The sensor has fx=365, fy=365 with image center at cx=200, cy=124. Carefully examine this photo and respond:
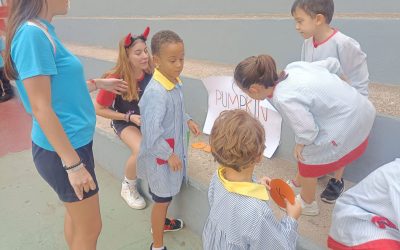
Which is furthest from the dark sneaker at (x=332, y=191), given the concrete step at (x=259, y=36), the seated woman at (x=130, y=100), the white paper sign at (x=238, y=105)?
the seated woman at (x=130, y=100)

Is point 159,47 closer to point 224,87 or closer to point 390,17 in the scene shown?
point 224,87

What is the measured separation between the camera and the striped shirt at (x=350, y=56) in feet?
6.39

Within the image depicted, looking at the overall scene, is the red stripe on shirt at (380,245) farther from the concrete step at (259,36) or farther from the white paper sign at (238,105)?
the concrete step at (259,36)

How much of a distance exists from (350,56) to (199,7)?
222 cm

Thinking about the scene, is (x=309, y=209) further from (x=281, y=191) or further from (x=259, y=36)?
(x=259, y=36)

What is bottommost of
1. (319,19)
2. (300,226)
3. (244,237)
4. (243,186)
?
(300,226)

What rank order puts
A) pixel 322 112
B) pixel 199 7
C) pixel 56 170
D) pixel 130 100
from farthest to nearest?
pixel 199 7 → pixel 130 100 → pixel 322 112 → pixel 56 170

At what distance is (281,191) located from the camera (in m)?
1.33

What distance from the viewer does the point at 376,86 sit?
2277mm

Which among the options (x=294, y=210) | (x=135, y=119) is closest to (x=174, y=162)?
(x=135, y=119)

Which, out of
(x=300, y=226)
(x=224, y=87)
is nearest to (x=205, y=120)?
(x=224, y=87)

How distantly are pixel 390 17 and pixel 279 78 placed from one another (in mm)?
1054

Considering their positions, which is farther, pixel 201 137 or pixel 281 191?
pixel 201 137

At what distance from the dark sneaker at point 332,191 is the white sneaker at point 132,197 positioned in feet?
3.97
